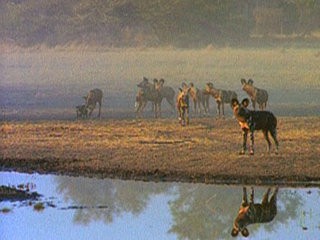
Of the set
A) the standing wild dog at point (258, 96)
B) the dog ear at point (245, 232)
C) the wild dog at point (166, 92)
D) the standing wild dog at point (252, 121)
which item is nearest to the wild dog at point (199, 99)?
the wild dog at point (166, 92)

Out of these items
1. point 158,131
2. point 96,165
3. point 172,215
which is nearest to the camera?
point 172,215

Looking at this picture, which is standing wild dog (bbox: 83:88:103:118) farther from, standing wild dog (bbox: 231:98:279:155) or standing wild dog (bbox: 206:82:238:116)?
standing wild dog (bbox: 231:98:279:155)

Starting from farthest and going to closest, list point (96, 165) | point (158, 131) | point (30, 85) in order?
point (30, 85)
point (158, 131)
point (96, 165)

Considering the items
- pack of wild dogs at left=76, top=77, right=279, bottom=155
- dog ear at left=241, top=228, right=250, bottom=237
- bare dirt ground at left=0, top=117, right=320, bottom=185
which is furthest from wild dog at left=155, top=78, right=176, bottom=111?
dog ear at left=241, top=228, right=250, bottom=237

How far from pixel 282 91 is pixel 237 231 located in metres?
6.60

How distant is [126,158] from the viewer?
49.6 feet

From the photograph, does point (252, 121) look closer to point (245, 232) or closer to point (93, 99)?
point (93, 99)

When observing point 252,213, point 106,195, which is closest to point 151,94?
point 106,195

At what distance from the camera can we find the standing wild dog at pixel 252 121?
47.9ft

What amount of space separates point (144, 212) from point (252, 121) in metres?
3.39

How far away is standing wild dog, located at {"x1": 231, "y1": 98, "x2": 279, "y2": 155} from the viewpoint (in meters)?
14.6

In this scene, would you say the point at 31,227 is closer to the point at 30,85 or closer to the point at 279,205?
the point at 279,205

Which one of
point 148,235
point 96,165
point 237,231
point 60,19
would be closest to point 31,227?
point 148,235

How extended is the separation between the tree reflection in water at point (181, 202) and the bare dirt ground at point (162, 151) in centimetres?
63
